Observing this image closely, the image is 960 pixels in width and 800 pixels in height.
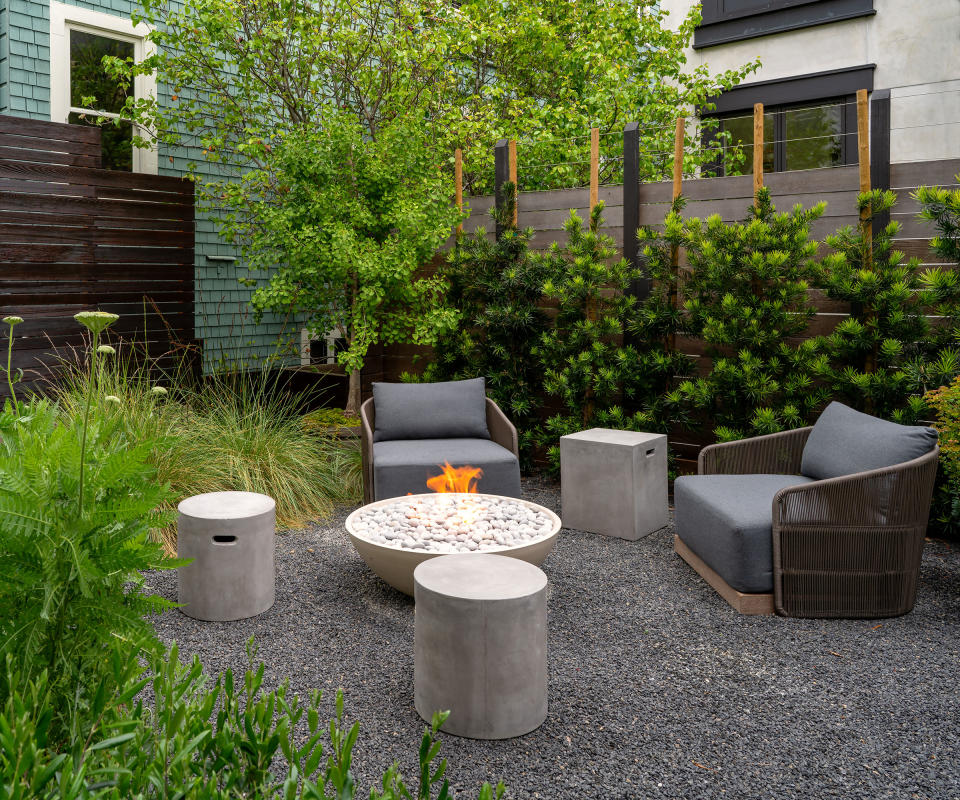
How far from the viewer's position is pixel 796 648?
3.08m

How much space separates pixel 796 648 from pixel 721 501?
0.79 metres

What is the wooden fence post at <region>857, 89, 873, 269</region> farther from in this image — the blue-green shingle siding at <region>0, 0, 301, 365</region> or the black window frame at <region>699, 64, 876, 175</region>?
the blue-green shingle siding at <region>0, 0, 301, 365</region>

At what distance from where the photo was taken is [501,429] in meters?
5.26

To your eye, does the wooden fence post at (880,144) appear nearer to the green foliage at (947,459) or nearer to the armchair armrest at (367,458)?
the green foliage at (947,459)

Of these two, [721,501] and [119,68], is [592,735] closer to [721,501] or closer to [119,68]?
[721,501]

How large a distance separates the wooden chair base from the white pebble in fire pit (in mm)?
834

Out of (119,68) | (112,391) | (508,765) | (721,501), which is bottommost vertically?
(508,765)

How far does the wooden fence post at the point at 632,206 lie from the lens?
5820 mm

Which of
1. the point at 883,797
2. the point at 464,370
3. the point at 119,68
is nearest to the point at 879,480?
the point at 883,797

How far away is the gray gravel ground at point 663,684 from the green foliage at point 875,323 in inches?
42.7

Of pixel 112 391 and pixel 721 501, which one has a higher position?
pixel 112 391

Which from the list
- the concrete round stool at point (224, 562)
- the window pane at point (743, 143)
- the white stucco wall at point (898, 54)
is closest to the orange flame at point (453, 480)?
the concrete round stool at point (224, 562)

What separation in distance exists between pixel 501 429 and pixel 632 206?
2093mm

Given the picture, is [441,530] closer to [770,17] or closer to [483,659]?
[483,659]
